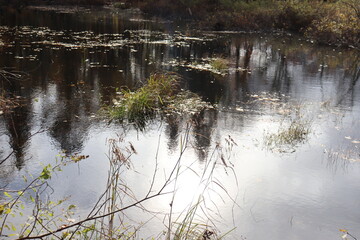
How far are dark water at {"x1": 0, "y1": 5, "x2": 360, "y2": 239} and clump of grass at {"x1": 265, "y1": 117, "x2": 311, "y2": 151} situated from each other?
10 centimetres

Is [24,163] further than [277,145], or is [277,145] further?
[277,145]

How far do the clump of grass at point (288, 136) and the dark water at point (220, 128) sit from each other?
10 centimetres

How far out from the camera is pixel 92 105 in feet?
33.7

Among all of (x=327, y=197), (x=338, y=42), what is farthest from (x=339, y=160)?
(x=338, y=42)

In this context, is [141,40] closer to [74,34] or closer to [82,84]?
[74,34]

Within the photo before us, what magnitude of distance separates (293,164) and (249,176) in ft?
3.57

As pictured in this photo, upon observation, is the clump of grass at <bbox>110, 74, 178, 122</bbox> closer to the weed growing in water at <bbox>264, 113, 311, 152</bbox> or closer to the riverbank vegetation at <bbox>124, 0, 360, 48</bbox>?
the weed growing in water at <bbox>264, 113, 311, 152</bbox>

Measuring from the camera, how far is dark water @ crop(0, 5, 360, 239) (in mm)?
5934

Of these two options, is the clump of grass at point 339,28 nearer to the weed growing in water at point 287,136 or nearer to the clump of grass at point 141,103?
the weed growing in water at point 287,136

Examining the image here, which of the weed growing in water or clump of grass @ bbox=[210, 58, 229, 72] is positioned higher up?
clump of grass @ bbox=[210, 58, 229, 72]

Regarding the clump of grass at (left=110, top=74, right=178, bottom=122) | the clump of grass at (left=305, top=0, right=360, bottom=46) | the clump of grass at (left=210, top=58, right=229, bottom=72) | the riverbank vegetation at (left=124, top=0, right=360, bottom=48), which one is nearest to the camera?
the clump of grass at (left=110, top=74, right=178, bottom=122)

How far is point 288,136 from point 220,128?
1.50 m

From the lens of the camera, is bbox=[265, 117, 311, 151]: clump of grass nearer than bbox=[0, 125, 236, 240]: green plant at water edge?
No

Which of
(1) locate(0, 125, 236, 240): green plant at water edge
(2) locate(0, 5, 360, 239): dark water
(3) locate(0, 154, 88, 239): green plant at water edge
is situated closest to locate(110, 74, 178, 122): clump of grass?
(2) locate(0, 5, 360, 239): dark water
